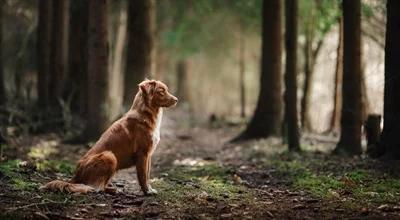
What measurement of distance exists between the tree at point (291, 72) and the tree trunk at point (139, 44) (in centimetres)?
459

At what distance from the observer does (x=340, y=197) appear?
8.61 m

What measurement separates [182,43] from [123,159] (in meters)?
20.6

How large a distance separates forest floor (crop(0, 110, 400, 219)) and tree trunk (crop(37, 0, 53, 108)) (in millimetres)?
2434

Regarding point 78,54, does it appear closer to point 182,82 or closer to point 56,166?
point 56,166

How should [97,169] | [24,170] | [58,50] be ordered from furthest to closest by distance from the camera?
[58,50] → [24,170] → [97,169]

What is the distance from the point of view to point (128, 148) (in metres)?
8.73

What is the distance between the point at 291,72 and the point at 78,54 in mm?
8841

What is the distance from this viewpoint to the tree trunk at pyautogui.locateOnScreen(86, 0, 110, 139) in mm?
13938

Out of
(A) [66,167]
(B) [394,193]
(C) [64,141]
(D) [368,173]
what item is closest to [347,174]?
(D) [368,173]

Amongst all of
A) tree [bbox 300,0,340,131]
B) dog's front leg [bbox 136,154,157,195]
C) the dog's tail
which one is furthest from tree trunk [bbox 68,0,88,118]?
the dog's tail

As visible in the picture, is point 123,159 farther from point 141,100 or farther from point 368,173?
point 368,173

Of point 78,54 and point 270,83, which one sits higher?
point 78,54

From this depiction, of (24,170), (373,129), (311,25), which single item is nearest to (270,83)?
(311,25)

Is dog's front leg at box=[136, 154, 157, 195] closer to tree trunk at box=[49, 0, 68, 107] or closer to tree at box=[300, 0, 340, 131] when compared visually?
tree trunk at box=[49, 0, 68, 107]
